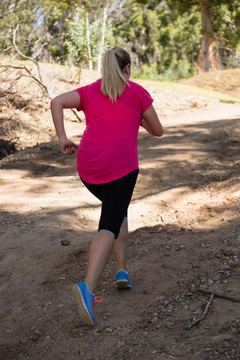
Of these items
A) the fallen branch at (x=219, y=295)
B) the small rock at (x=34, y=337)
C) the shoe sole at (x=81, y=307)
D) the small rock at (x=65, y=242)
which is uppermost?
the shoe sole at (x=81, y=307)

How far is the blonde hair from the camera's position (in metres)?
2.80

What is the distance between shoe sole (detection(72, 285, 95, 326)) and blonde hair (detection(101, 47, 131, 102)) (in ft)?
3.87

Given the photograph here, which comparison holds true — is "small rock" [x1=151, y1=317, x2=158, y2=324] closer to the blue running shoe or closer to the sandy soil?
the sandy soil

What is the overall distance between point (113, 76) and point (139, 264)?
1742mm

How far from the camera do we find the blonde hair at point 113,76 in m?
2.80

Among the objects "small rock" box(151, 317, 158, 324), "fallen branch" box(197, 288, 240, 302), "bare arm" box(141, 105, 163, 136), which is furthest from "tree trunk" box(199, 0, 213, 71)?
"small rock" box(151, 317, 158, 324)

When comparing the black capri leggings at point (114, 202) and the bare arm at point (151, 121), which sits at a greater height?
the bare arm at point (151, 121)

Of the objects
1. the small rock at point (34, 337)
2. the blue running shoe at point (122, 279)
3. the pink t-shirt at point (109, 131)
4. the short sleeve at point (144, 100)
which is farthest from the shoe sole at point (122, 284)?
the short sleeve at point (144, 100)

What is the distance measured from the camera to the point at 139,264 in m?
3.89

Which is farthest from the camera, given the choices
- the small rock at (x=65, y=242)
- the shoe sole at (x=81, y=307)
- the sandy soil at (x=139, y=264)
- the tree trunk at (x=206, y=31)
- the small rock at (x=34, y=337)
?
the tree trunk at (x=206, y=31)

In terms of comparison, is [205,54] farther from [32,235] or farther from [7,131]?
[32,235]

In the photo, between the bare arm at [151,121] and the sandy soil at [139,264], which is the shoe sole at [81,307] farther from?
the bare arm at [151,121]

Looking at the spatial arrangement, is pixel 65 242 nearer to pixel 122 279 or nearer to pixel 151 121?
pixel 122 279

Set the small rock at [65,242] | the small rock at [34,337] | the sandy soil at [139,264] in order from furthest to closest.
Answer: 1. the small rock at [65,242]
2. the small rock at [34,337]
3. the sandy soil at [139,264]
